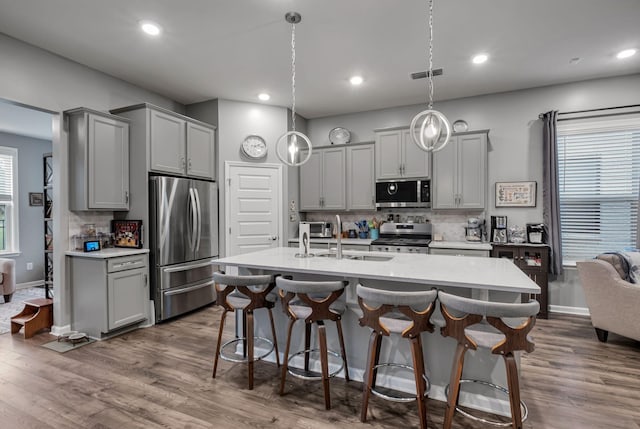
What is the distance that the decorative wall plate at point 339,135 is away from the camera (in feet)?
18.0

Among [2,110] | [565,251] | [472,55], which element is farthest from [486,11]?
[2,110]

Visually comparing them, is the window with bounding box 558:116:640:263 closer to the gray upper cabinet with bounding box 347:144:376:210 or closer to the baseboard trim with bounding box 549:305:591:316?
the baseboard trim with bounding box 549:305:591:316

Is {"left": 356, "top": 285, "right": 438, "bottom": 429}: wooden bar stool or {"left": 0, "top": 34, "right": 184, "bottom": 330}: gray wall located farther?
{"left": 0, "top": 34, "right": 184, "bottom": 330}: gray wall

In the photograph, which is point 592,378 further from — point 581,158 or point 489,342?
point 581,158

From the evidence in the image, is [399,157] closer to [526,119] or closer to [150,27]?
[526,119]

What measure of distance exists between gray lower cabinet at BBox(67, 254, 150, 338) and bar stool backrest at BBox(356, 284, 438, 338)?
2807 millimetres

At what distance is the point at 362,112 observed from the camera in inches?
215

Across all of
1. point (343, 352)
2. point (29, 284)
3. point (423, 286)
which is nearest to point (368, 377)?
point (343, 352)

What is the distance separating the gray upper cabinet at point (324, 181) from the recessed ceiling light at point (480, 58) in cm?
221

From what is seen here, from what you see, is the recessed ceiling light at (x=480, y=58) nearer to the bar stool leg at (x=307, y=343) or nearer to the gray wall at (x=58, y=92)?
the bar stool leg at (x=307, y=343)

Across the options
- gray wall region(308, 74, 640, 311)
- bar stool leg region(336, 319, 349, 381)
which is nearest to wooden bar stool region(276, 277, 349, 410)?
bar stool leg region(336, 319, 349, 381)

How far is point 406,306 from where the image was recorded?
1920 mm

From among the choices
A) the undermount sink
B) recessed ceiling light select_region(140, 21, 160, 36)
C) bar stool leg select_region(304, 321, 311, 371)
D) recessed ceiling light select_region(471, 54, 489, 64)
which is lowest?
bar stool leg select_region(304, 321, 311, 371)

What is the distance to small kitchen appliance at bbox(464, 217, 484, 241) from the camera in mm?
4594
